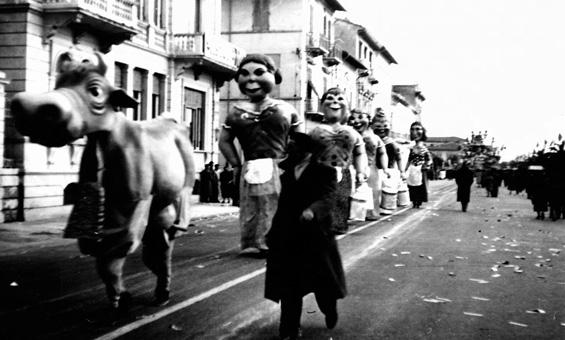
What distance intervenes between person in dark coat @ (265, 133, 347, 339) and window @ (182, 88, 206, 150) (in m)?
23.7

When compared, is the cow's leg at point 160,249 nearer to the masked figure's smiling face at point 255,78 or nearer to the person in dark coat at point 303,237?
the person in dark coat at point 303,237

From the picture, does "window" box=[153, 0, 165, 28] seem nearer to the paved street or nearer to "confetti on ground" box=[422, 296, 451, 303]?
the paved street

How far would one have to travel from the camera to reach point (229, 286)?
26.1 ft

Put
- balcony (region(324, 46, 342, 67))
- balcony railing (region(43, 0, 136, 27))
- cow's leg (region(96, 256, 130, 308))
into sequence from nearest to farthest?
cow's leg (region(96, 256, 130, 308)) < balcony railing (region(43, 0, 136, 27)) < balcony (region(324, 46, 342, 67))

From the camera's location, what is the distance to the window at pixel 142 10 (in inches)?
1020

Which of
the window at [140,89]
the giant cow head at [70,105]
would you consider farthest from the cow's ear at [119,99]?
the window at [140,89]

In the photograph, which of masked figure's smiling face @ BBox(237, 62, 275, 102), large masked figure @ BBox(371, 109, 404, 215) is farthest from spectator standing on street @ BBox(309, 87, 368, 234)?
large masked figure @ BBox(371, 109, 404, 215)

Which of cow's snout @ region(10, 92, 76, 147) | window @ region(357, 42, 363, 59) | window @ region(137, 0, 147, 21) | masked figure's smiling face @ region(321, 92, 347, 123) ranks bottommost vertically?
cow's snout @ region(10, 92, 76, 147)

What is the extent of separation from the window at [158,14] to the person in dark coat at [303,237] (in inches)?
872

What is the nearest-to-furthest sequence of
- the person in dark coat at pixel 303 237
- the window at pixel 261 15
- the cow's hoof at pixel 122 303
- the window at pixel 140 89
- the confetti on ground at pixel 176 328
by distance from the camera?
the person in dark coat at pixel 303 237 < the confetti on ground at pixel 176 328 < the cow's hoof at pixel 122 303 < the window at pixel 140 89 < the window at pixel 261 15

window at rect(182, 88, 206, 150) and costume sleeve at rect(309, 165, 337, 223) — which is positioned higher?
window at rect(182, 88, 206, 150)

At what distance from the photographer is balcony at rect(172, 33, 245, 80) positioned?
2775cm

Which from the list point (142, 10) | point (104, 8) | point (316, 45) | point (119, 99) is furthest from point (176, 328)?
point (316, 45)

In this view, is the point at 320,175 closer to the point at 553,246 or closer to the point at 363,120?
the point at 553,246
